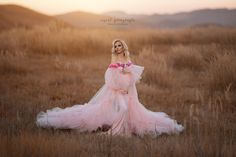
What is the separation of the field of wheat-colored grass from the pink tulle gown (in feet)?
0.71

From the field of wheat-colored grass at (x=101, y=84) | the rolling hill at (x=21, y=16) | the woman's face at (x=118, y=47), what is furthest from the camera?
the rolling hill at (x=21, y=16)

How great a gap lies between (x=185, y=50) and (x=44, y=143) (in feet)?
31.7

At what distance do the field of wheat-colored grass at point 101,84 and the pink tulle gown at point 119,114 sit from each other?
0.71 ft

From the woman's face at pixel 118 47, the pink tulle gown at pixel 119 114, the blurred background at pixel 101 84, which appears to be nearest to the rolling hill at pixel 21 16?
the blurred background at pixel 101 84

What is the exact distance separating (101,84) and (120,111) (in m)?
4.39

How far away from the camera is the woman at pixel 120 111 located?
625cm

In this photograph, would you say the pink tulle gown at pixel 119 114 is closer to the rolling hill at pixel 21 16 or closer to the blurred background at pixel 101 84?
the blurred background at pixel 101 84

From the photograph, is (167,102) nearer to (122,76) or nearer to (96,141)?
(122,76)

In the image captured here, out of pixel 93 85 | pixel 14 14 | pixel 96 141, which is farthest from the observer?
pixel 14 14

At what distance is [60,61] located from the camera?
1309cm

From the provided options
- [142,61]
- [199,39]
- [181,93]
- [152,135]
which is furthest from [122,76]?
[199,39]

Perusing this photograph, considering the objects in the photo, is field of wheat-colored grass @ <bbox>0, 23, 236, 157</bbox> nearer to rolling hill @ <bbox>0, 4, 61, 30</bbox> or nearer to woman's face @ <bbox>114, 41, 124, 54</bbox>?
woman's face @ <bbox>114, 41, 124, 54</bbox>

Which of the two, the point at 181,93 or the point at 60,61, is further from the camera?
the point at 60,61

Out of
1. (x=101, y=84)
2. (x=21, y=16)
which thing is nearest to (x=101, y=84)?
(x=101, y=84)
